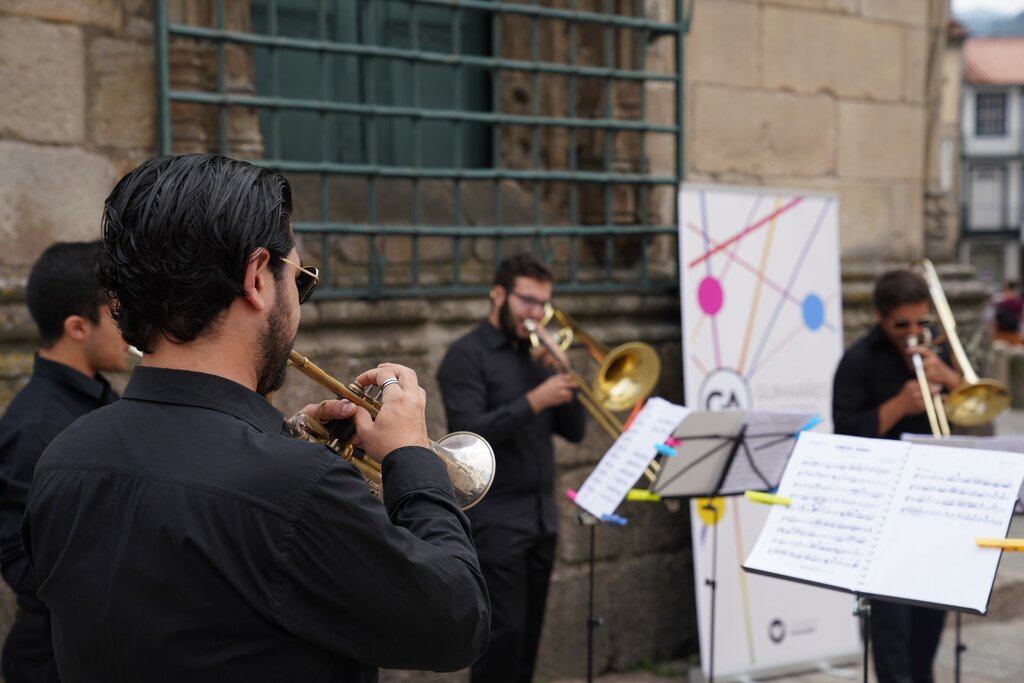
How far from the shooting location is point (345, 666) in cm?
169

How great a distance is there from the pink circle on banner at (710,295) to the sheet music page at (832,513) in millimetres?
2387

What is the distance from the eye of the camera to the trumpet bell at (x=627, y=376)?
16.5 ft

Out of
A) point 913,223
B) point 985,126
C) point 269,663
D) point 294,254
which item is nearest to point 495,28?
point 913,223

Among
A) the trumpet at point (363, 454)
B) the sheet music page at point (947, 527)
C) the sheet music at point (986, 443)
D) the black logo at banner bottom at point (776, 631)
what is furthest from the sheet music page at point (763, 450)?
the trumpet at point (363, 454)

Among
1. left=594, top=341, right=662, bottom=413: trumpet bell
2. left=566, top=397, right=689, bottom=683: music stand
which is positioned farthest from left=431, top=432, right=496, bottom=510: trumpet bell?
left=594, top=341, right=662, bottom=413: trumpet bell

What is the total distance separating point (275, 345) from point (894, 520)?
1.73 meters

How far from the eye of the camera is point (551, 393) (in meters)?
4.48

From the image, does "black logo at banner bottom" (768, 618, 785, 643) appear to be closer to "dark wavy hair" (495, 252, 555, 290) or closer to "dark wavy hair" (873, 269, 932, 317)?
"dark wavy hair" (873, 269, 932, 317)

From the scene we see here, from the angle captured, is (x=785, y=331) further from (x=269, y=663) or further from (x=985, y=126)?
(x=985, y=126)

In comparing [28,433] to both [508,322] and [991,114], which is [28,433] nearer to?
[508,322]

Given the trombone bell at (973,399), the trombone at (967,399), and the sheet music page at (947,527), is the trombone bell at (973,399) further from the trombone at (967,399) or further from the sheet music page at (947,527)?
the sheet music page at (947,527)

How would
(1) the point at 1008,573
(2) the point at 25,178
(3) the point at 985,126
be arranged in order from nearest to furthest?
(2) the point at 25,178 → (1) the point at 1008,573 → (3) the point at 985,126

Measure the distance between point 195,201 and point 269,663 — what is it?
636mm

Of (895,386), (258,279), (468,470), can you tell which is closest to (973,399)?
(895,386)
